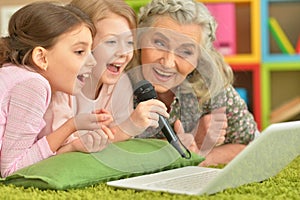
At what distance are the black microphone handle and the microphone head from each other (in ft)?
0.16

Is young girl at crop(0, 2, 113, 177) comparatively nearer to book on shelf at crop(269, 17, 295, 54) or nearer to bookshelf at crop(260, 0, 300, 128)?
Result: book on shelf at crop(269, 17, 295, 54)

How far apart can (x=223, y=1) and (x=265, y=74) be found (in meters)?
0.38

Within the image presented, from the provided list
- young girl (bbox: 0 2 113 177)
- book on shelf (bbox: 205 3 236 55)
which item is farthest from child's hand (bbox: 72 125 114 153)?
book on shelf (bbox: 205 3 236 55)

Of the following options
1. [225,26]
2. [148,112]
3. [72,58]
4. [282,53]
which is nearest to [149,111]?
[148,112]

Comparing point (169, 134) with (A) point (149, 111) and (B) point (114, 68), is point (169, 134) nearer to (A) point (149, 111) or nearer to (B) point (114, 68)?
(A) point (149, 111)

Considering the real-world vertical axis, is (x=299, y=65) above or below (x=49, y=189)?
below

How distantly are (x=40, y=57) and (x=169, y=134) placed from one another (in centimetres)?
32

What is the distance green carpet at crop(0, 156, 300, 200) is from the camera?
1049mm

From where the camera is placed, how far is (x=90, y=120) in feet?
4.27

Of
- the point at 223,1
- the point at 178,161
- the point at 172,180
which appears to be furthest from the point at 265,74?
the point at 172,180

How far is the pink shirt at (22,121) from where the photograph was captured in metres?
1.29

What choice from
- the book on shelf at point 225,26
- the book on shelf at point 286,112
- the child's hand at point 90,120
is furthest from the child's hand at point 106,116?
the book on shelf at point 286,112

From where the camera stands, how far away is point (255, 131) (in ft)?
6.23

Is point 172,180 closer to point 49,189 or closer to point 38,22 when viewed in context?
point 49,189
